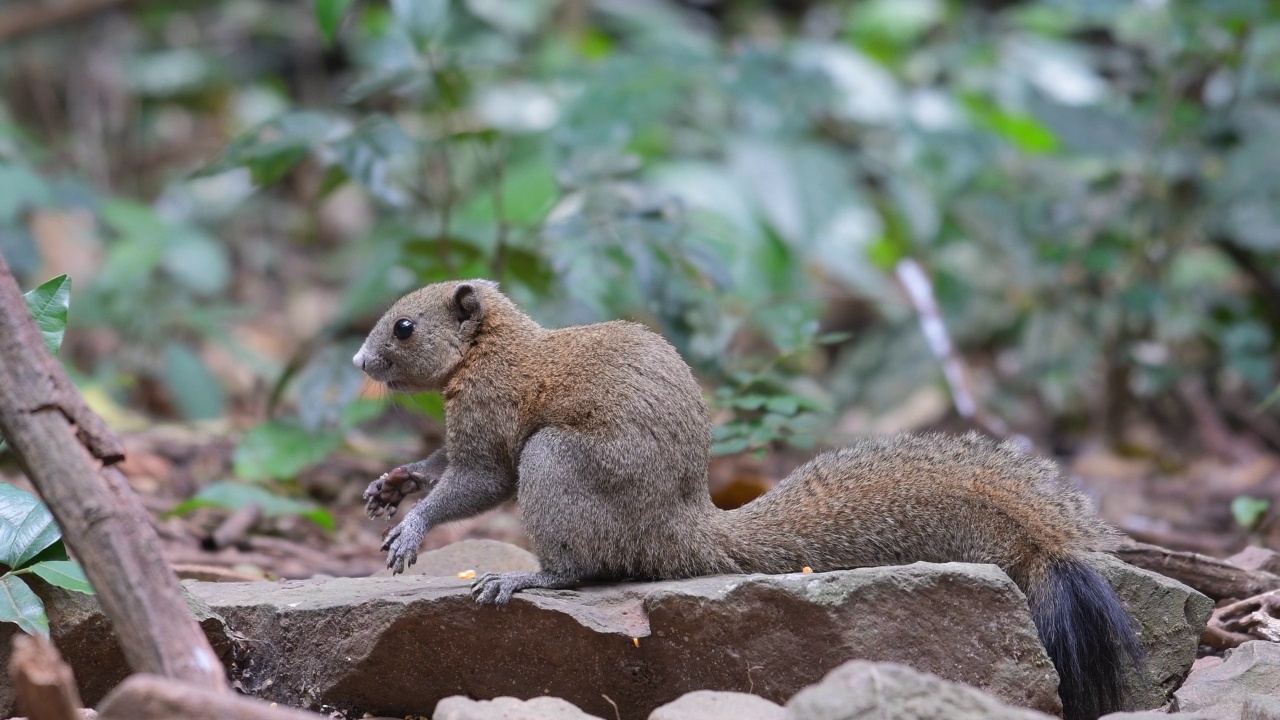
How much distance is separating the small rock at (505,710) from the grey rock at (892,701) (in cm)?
81

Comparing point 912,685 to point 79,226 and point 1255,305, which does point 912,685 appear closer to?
point 1255,305

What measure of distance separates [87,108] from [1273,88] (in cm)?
1236

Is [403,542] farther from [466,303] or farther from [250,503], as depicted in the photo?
[250,503]

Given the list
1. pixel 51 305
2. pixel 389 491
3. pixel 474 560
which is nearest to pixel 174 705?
pixel 51 305

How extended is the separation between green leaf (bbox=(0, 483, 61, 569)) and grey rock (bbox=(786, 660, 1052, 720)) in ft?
8.71

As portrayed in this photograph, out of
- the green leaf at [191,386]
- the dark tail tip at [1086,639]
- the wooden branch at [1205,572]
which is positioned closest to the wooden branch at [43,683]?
the dark tail tip at [1086,639]

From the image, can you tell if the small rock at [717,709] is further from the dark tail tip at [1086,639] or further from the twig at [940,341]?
the twig at [940,341]

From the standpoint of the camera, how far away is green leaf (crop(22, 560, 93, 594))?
420 cm

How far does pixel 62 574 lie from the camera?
167 inches

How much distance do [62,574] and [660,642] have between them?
2.02m

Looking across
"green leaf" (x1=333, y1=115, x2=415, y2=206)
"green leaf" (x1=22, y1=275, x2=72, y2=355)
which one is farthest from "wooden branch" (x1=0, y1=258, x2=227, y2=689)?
"green leaf" (x1=333, y1=115, x2=415, y2=206)

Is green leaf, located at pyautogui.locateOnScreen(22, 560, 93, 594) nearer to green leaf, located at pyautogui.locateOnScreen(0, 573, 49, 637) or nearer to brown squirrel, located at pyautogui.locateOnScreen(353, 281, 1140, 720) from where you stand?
green leaf, located at pyautogui.locateOnScreen(0, 573, 49, 637)

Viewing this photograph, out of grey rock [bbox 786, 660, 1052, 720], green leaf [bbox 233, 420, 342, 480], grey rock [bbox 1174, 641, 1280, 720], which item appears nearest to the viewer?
grey rock [bbox 786, 660, 1052, 720]

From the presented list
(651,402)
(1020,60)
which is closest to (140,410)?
(651,402)
